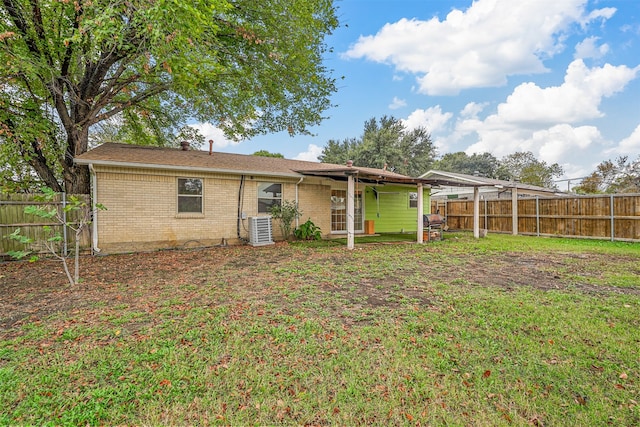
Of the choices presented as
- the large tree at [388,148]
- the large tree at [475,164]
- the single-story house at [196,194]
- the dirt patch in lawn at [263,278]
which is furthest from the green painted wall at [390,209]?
the large tree at [475,164]

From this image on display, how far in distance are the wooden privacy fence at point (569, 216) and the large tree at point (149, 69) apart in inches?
437

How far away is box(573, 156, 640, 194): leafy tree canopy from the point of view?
24.5 m

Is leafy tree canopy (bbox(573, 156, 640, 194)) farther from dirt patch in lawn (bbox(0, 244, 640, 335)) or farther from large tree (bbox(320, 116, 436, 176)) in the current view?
dirt patch in lawn (bbox(0, 244, 640, 335))

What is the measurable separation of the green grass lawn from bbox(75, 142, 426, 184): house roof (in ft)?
14.6

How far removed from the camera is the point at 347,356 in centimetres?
286

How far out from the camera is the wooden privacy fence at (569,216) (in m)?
11.0

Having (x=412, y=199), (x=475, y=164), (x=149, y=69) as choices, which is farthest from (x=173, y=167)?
(x=475, y=164)

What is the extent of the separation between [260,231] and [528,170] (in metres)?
40.1

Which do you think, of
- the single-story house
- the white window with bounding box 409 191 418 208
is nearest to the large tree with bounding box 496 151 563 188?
the white window with bounding box 409 191 418 208

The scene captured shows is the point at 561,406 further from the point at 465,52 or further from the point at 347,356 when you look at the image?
the point at 465,52

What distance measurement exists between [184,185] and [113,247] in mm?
2715

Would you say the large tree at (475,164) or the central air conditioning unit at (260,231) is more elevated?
the large tree at (475,164)

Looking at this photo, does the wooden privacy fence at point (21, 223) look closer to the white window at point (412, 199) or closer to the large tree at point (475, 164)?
the white window at point (412, 199)

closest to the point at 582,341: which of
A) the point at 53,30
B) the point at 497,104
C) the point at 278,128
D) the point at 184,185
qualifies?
the point at 184,185
